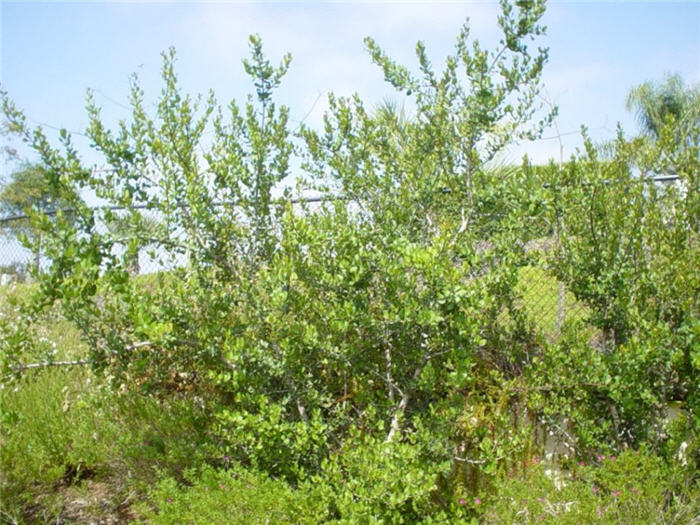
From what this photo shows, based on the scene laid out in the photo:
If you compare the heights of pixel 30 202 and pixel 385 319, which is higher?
pixel 30 202

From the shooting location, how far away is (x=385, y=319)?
3260 mm

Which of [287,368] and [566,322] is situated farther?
[566,322]

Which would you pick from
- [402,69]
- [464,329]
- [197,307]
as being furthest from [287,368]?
[402,69]

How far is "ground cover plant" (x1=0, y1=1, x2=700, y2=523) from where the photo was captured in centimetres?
319

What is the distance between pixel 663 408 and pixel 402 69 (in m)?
2.34

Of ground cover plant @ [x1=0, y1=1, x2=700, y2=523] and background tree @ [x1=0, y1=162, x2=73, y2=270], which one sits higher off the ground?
background tree @ [x1=0, y1=162, x2=73, y2=270]

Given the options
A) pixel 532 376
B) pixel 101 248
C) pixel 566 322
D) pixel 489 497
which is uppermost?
pixel 101 248

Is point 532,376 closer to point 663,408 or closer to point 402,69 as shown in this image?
point 663,408

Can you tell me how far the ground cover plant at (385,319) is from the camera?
3191 millimetres

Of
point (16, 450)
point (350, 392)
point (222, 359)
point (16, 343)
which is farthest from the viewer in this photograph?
point (16, 450)

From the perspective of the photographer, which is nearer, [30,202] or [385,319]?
[385,319]

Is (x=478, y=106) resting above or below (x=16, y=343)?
above

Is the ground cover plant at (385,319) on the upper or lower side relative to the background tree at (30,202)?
lower

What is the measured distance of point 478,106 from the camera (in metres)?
3.62
